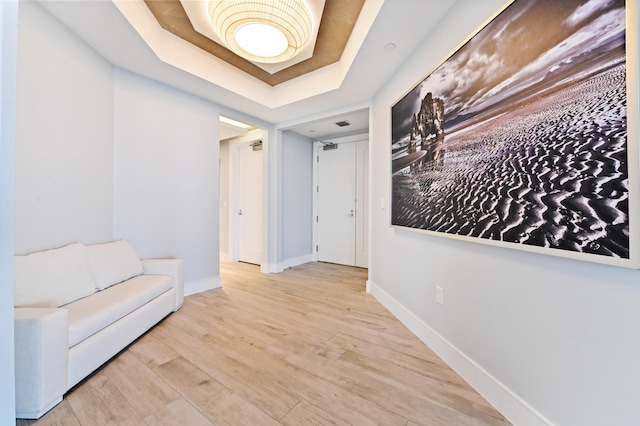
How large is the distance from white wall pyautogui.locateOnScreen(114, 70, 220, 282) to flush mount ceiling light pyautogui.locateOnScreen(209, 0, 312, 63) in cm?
132

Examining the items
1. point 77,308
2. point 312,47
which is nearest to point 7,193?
point 77,308

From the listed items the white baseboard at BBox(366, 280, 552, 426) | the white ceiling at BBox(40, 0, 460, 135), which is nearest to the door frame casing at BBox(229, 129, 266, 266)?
the white ceiling at BBox(40, 0, 460, 135)

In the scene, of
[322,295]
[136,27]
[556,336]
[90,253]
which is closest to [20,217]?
[90,253]

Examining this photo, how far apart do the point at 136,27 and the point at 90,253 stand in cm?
187

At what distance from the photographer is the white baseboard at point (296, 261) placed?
4430 millimetres

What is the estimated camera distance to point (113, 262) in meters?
2.20


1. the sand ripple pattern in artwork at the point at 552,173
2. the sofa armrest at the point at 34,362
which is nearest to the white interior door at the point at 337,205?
the sand ripple pattern in artwork at the point at 552,173

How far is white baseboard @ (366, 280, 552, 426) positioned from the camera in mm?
1189

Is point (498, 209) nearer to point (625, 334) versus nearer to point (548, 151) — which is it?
point (548, 151)

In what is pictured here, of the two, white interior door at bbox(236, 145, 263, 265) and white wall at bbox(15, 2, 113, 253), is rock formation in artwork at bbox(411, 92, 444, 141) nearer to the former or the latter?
white wall at bbox(15, 2, 113, 253)

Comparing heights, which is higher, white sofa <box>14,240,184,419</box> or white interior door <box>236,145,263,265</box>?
white interior door <box>236,145,263,265</box>

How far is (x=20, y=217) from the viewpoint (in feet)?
5.52

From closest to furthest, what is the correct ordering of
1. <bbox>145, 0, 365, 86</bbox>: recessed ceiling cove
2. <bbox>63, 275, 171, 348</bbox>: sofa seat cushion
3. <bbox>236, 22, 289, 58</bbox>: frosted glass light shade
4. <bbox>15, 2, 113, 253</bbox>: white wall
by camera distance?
<bbox>63, 275, 171, 348</bbox>: sofa seat cushion → <bbox>15, 2, 113, 253</bbox>: white wall → <bbox>236, 22, 289, 58</bbox>: frosted glass light shade → <bbox>145, 0, 365, 86</bbox>: recessed ceiling cove

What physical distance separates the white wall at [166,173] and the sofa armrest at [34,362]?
1.45 meters
